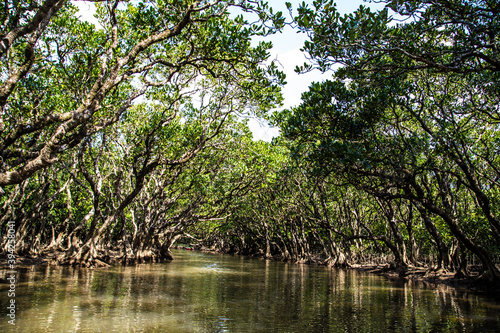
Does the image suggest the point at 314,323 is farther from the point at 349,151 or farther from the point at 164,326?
the point at 349,151

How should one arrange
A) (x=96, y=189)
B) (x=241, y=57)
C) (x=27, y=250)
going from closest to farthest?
(x=241, y=57), (x=96, y=189), (x=27, y=250)

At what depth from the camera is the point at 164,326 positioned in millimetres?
7082

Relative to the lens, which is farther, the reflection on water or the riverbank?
the riverbank

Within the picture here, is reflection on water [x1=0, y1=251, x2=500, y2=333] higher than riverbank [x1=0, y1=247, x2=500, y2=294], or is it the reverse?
reflection on water [x1=0, y1=251, x2=500, y2=333]

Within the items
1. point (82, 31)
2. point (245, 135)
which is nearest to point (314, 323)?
point (82, 31)

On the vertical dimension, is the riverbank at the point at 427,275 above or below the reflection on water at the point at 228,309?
below

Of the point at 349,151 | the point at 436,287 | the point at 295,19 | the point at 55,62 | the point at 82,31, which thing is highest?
the point at 82,31

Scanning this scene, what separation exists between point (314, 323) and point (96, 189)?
14.1 m

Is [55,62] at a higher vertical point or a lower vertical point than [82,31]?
lower

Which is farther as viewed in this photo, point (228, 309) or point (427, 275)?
point (427, 275)

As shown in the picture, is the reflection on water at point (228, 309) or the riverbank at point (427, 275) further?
the riverbank at point (427, 275)

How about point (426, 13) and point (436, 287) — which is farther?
point (436, 287)

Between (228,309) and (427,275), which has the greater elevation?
(228,309)

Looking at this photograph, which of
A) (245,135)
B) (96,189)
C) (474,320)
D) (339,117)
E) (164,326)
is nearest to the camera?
(164,326)
